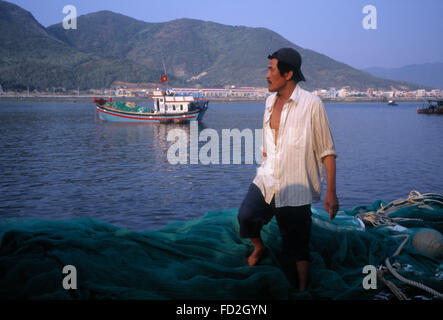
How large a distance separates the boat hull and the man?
28.9 meters

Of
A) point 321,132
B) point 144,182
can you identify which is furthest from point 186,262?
point 144,182

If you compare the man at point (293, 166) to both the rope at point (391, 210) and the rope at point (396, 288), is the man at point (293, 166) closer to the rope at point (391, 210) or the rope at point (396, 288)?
the rope at point (396, 288)

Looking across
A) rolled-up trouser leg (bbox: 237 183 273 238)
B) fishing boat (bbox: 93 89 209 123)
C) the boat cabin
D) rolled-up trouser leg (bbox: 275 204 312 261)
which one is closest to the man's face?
rolled-up trouser leg (bbox: 237 183 273 238)

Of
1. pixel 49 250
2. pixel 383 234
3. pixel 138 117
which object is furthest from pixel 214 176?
pixel 138 117

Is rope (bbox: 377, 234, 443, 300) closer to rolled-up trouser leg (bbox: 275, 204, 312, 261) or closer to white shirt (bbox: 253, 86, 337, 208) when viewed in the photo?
rolled-up trouser leg (bbox: 275, 204, 312, 261)

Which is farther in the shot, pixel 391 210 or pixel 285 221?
pixel 391 210

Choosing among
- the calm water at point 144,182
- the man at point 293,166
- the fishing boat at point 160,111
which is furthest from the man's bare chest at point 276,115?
the fishing boat at point 160,111

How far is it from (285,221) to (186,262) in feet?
2.53

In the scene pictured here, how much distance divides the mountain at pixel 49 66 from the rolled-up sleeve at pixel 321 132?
134 metres

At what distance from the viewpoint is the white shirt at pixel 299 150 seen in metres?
2.52

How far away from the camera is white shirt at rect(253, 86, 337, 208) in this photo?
2.52 meters

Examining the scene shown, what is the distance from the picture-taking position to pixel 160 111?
32.1 m

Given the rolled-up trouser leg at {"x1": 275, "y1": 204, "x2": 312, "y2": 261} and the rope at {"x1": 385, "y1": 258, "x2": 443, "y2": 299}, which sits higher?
the rolled-up trouser leg at {"x1": 275, "y1": 204, "x2": 312, "y2": 261}

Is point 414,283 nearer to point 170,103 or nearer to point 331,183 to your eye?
point 331,183
